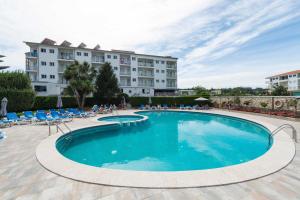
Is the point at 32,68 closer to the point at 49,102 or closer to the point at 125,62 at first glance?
the point at 49,102

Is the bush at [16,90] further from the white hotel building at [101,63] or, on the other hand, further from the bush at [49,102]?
the white hotel building at [101,63]

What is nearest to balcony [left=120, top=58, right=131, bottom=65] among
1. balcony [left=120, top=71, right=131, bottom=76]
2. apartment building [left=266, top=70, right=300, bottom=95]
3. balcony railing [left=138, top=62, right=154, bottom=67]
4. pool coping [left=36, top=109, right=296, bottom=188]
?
balcony [left=120, top=71, right=131, bottom=76]

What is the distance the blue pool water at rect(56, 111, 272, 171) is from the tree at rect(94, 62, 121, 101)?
1665cm

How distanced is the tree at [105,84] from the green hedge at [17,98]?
449 inches

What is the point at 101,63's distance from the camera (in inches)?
1532

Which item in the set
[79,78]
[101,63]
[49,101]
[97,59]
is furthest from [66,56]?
[49,101]

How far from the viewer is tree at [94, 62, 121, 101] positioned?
30020 millimetres

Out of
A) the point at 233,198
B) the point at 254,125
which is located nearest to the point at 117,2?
the point at 233,198

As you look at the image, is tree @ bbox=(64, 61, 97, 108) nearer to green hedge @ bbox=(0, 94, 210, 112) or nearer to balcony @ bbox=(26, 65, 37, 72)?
green hedge @ bbox=(0, 94, 210, 112)

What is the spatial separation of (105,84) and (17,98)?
13253 millimetres

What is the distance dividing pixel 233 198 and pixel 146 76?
41738mm

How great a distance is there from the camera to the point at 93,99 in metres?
30.6

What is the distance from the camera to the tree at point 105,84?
30.0 m

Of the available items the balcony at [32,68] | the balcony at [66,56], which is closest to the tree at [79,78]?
the balcony at [66,56]
